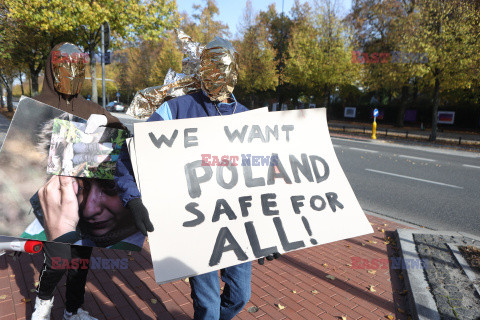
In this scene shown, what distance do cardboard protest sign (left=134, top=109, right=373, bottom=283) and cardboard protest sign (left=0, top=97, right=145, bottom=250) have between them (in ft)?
1.95

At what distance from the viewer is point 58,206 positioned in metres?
2.04

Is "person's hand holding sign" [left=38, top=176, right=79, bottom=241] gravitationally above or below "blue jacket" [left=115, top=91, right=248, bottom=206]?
below

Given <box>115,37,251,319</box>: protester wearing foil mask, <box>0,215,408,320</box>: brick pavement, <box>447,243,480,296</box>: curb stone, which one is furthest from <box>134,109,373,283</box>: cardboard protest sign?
<box>447,243,480,296</box>: curb stone

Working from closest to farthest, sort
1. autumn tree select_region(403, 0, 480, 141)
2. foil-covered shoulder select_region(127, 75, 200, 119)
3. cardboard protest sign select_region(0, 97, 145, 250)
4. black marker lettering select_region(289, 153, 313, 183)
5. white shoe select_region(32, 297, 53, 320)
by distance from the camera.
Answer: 1. cardboard protest sign select_region(0, 97, 145, 250)
2. black marker lettering select_region(289, 153, 313, 183)
3. white shoe select_region(32, 297, 53, 320)
4. foil-covered shoulder select_region(127, 75, 200, 119)
5. autumn tree select_region(403, 0, 480, 141)

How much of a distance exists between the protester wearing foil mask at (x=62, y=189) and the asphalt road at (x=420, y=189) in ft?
16.5

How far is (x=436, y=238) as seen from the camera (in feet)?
14.3

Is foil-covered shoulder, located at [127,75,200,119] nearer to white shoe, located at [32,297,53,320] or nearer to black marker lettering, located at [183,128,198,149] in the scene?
black marker lettering, located at [183,128,198,149]

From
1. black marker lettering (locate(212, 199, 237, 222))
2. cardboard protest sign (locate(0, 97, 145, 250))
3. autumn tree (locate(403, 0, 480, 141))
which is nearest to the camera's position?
black marker lettering (locate(212, 199, 237, 222))

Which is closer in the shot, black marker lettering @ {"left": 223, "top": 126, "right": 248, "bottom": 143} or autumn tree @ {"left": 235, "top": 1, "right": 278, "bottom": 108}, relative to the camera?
black marker lettering @ {"left": 223, "top": 126, "right": 248, "bottom": 143}

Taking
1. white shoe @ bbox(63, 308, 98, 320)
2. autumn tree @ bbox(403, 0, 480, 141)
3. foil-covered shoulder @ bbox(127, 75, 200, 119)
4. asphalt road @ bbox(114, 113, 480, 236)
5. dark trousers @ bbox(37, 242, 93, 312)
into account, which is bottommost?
asphalt road @ bbox(114, 113, 480, 236)

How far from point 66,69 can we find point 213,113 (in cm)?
104

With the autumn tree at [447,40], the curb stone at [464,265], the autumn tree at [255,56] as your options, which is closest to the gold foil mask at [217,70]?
the curb stone at [464,265]

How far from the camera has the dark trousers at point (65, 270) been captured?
6.89 feet

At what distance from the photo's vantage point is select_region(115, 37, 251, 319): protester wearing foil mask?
1.85 m
